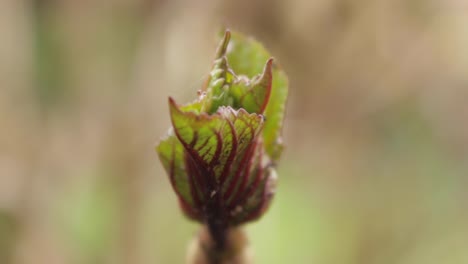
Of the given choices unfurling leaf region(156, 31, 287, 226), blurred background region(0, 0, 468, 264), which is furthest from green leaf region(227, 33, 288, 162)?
blurred background region(0, 0, 468, 264)

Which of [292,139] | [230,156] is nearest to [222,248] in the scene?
[230,156]

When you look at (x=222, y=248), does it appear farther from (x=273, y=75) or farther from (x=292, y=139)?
(x=292, y=139)

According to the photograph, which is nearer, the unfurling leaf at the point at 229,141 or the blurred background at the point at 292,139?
the unfurling leaf at the point at 229,141

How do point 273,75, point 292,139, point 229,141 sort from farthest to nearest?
point 292,139 < point 273,75 < point 229,141

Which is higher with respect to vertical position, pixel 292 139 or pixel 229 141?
pixel 292 139

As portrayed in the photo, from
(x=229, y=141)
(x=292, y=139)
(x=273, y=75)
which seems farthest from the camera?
(x=292, y=139)

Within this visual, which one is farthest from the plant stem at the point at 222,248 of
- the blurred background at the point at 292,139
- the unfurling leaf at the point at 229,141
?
the blurred background at the point at 292,139

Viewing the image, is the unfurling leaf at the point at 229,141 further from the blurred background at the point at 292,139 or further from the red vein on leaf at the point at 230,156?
the blurred background at the point at 292,139
